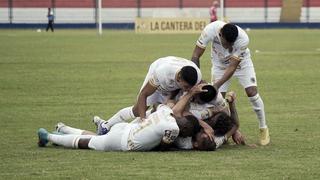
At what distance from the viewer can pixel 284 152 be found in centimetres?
1305

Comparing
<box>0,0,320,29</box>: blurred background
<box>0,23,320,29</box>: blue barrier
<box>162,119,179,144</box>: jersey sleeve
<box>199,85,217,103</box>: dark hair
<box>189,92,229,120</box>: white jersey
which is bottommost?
<box>0,23,320,29</box>: blue barrier

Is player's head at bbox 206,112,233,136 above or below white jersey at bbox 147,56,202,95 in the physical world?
below

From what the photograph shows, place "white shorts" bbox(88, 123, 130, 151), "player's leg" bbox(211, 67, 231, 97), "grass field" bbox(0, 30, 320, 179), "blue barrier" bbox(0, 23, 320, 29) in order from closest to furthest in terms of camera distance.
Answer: "grass field" bbox(0, 30, 320, 179) < "white shorts" bbox(88, 123, 130, 151) < "player's leg" bbox(211, 67, 231, 97) < "blue barrier" bbox(0, 23, 320, 29)

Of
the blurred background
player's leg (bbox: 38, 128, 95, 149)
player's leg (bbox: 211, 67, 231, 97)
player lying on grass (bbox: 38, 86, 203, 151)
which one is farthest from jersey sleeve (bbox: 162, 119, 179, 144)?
the blurred background

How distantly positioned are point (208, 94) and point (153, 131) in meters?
1.07

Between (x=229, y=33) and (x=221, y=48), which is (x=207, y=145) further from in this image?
(x=221, y=48)

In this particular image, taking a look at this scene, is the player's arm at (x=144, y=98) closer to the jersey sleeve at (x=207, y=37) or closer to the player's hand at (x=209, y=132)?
the player's hand at (x=209, y=132)

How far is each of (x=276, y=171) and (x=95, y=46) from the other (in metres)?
34.6

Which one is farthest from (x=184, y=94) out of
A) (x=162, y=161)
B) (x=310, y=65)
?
(x=310, y=65)

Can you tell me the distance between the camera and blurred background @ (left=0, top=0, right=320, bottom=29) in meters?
80.8

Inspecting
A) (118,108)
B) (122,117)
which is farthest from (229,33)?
(118,108)

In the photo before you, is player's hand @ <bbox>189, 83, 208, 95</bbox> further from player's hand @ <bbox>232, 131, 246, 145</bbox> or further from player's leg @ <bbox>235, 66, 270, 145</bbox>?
player's leg @ <bbox>235, 66, 270, 145</bbox>

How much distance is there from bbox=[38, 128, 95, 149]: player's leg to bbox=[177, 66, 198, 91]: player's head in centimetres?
156

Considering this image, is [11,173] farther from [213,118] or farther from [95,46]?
[95,46]
